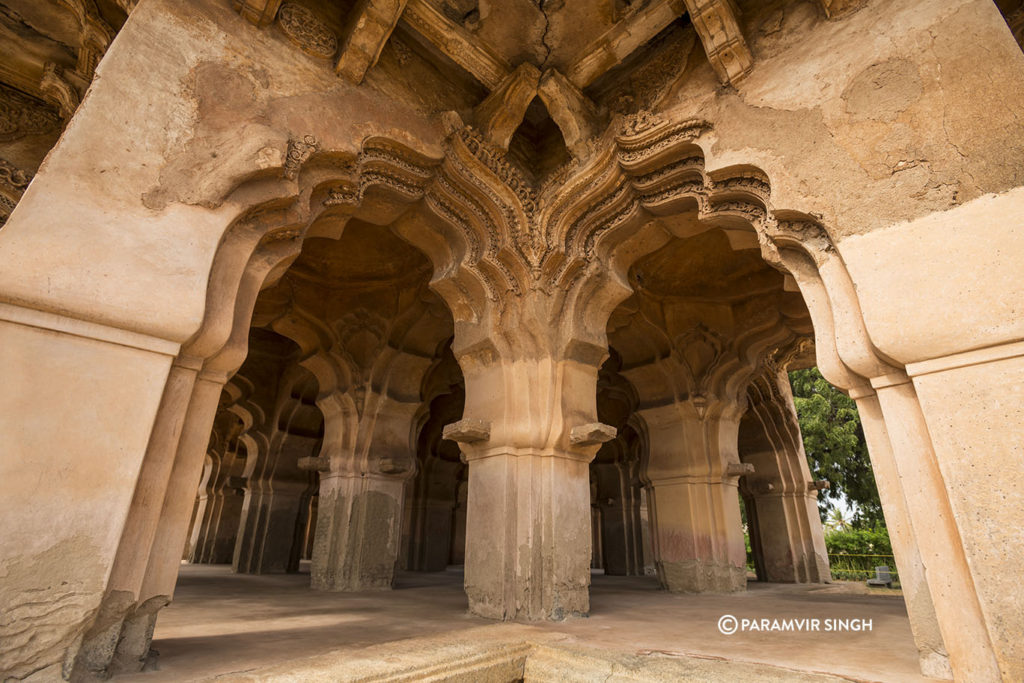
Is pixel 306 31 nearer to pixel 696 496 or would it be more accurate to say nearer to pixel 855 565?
pixel 696 496

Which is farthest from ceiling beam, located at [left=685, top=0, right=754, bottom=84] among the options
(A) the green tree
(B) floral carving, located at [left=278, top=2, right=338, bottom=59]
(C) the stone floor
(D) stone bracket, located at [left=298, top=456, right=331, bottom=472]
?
(A) the green tree

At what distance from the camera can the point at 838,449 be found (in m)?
18.0

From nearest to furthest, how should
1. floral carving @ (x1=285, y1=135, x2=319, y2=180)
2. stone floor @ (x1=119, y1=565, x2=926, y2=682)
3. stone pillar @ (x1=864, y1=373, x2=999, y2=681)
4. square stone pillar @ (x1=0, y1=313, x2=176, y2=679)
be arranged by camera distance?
square stone pillar @ (x1=0, y1=313, x2=176, y2=679) → stone pillar @ (x1=864, y1=373, x2=999, y2=681) → stone floor @ (x1=119, y1=565, x2=926, y2=682) → floral carving @ (x1=285, y1=135, x2=319, y2=180)

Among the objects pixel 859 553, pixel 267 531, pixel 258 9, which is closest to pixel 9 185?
pixel 258 9

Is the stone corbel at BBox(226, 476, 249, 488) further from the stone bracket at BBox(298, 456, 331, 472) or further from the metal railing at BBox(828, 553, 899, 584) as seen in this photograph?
the metal railing at BBox(828, 553, 899, 584)

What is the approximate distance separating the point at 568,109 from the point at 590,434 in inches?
119

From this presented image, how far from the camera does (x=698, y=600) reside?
19.8 ft

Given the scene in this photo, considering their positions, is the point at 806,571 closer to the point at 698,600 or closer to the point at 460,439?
the point at 698,600

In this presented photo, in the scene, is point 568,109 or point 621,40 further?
point 568,109

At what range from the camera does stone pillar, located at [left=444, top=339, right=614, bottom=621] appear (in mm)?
4402

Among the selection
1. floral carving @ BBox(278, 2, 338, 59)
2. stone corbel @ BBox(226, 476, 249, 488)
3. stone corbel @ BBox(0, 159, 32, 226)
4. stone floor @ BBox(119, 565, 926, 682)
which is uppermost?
floral carving @ BBox(278, 2, 338, 59)

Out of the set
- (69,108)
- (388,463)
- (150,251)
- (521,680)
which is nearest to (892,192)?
(521,680)

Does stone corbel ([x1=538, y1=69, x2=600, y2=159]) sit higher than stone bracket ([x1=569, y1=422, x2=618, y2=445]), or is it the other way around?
stone corbel ([x1=538, y1=69, x2=600, y2=159])

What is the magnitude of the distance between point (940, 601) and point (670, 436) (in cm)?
499
